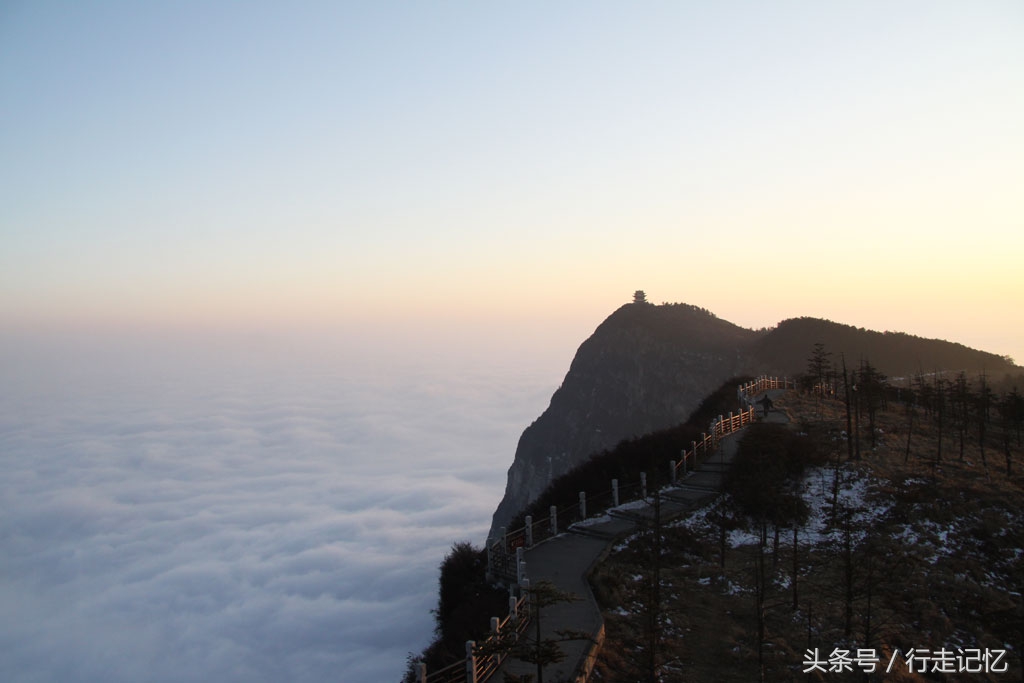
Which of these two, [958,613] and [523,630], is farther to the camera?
[958,613]

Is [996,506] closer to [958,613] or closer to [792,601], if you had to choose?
[958,613]

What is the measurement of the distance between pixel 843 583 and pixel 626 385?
87037mm

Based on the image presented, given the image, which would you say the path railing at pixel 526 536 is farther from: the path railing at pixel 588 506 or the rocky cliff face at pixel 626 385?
the rocky cliff face at pixel 626 385

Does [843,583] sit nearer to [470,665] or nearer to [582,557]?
[582,557]

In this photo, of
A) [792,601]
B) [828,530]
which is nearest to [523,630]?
[792,601]

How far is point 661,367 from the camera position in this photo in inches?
3861

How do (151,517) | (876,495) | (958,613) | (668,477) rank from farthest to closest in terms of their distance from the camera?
1. (151,517)
2. (668,477)
3. (876,495)
4. (958,613)

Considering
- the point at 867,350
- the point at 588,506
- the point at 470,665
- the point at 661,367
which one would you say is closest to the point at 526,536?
the point at 588,506

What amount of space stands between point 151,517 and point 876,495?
154 metres

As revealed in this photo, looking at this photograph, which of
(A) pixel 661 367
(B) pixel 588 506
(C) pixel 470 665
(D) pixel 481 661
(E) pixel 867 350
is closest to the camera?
(C) pixel 470 665

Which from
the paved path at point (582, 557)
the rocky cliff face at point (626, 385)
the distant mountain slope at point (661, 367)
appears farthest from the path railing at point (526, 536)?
the rocky cliff face at point (626, 385)

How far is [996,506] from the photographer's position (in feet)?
72.3

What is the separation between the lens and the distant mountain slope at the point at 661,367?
301 ft

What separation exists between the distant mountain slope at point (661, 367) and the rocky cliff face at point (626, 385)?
187 mm
